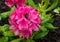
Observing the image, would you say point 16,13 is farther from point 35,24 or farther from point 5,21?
point 5,21

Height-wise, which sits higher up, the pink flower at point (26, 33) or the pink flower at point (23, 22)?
the pink flower at point (23, 22)

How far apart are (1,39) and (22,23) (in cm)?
42

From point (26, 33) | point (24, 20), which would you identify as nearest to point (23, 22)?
point (24, 20)

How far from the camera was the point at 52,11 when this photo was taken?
328cm

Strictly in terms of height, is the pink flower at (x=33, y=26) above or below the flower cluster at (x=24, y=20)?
below

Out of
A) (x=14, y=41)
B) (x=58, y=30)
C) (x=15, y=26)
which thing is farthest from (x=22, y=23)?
(x=58, y=30)

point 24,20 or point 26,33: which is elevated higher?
point 24,20

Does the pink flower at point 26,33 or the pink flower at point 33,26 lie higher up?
the pink flower at point 33,26

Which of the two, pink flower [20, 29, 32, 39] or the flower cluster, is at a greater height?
the flower cluster

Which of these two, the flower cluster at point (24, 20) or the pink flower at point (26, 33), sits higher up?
the flower cluster at point (24, 20)

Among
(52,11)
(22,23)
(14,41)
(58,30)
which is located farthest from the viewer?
(52,11)

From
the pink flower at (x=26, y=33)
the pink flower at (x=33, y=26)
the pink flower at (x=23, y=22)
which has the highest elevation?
the pink flower at (x=23, y=22)

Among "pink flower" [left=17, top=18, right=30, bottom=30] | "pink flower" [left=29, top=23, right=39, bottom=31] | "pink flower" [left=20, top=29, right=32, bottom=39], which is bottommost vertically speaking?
"pink flower" [left=20, top=29, right=32, bottom=39]

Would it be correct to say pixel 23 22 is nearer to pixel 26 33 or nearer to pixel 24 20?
pixel 24 20
